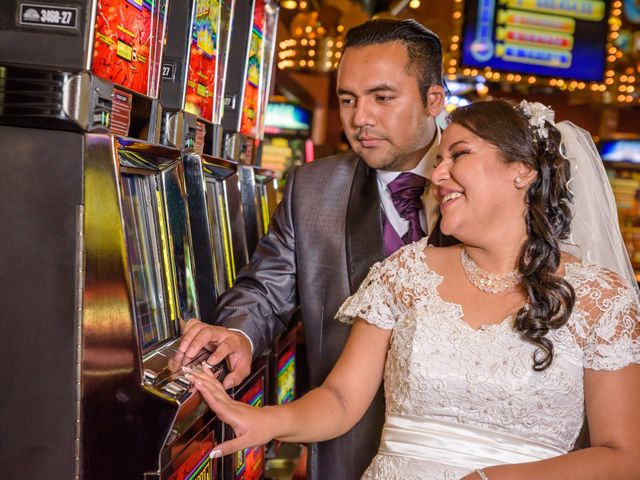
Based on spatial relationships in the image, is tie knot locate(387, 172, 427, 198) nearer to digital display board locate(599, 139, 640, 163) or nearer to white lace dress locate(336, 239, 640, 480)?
white lace dress locate(336, 239, 640, 480)

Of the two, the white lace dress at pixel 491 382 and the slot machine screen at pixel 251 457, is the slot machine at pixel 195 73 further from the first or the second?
the white lace dress at pixel 491 382

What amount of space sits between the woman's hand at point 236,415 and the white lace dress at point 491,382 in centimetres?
36

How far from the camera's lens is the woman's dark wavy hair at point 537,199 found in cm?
188

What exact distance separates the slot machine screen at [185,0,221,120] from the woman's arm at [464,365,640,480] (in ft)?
5.19

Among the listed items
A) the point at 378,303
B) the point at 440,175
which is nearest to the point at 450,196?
the point at 440,175

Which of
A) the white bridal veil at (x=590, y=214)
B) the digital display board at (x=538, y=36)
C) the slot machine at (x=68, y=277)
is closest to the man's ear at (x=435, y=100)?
the white bridal veil at (x=590, y=214)

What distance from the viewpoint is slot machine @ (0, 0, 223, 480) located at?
162 centimetres

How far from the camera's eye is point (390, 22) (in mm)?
2518

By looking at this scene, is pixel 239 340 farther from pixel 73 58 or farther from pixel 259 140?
pixel 259 140

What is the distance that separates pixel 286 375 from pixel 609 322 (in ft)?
7.77

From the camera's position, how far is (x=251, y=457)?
2920mm

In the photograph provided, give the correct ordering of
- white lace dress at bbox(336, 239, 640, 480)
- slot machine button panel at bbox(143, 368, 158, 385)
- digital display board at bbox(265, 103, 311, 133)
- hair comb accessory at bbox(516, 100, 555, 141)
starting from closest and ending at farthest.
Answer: slot machine button panel at bbox(143, 368, 158, 385) < white lace dress at bbox(336, 239, 640, 480) < hair comb accessory at bbox(516, 100, 555, 141) < digital display board at bbox(265, 103, 311, 133)

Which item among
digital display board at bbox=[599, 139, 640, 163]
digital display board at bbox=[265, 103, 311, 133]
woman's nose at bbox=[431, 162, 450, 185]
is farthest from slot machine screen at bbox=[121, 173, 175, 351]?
digital display board at bbox=[265, 103, 311, 133]

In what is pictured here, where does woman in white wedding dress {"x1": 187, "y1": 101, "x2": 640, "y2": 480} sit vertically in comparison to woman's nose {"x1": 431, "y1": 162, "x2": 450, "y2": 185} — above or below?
below
